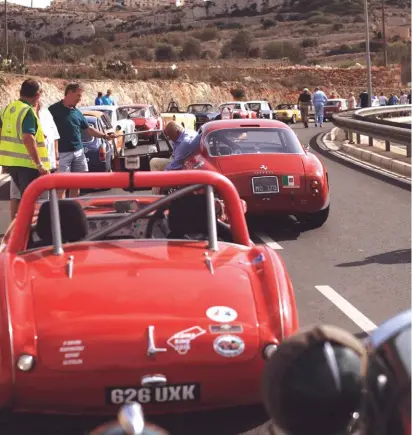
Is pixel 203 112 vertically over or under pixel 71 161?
under

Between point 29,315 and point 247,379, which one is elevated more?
point 29,315

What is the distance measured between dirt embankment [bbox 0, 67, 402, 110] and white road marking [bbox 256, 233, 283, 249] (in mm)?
40879

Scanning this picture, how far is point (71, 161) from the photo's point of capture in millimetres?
11984

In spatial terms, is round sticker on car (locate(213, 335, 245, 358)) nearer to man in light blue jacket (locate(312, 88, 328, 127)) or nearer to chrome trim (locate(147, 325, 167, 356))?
chrome trim (locate(147, 325, 167, 356))

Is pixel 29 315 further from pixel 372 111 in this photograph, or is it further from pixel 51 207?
pixel 372 111

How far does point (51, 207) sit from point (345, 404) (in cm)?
359

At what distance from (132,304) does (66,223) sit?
109 cm

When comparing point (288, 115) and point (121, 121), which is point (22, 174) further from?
point (288, 115)

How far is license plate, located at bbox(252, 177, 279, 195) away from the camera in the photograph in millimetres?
11188

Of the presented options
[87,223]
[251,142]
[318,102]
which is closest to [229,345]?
[87,223]

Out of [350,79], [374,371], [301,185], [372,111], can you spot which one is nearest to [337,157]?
[301,185]

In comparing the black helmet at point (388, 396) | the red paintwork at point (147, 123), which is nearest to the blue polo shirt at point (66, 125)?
the black helmet at point (388, 396)

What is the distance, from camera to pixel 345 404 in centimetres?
190

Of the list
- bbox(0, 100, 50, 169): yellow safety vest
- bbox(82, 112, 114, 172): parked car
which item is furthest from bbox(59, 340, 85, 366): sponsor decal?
bbox(82, 112, 114, 172): parked car
